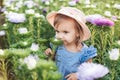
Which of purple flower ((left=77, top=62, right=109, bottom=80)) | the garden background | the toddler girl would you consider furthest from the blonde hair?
purple flower ((left=77, top=62, right=109, bottom=80))

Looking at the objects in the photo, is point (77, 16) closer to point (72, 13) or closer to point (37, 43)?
point (72, 13)

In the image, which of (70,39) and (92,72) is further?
(70,39)

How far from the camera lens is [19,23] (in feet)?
11.1

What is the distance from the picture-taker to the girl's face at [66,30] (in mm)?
2801

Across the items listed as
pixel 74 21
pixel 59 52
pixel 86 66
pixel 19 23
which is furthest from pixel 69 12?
pixel 86 66

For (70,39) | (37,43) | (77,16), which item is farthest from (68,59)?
(37,43)

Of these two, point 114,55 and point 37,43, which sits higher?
point 114,55

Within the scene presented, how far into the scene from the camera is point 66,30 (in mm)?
2807

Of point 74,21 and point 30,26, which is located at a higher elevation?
point 74,21

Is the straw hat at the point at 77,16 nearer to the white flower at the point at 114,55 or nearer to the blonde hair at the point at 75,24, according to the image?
the blonde hair at the point at 75,24

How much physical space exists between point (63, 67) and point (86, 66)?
0.92 metres

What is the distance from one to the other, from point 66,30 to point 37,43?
716 mm

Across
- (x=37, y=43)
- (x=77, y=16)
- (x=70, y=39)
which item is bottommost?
(x=37, y=43)

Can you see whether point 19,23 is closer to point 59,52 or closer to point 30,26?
point 30,26
